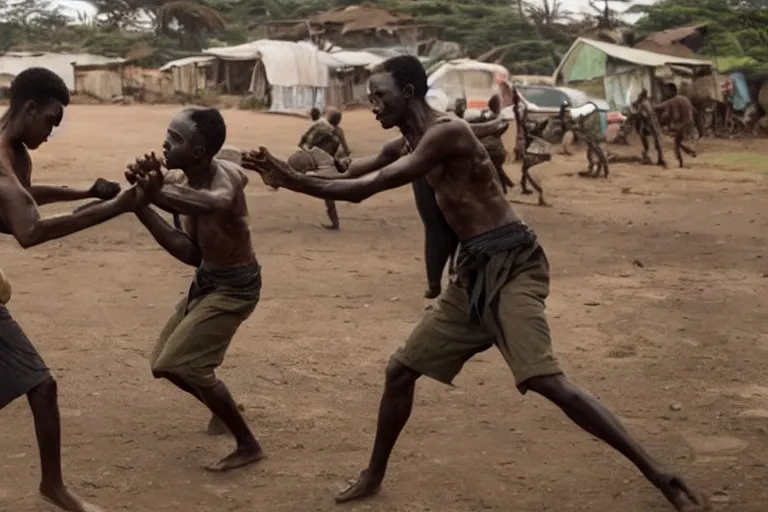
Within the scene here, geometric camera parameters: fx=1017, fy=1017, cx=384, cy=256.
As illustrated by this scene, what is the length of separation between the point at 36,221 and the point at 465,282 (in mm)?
1593

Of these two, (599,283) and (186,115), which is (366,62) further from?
(186,115)

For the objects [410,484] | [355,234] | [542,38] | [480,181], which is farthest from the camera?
[542,38]

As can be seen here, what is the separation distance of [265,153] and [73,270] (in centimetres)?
560

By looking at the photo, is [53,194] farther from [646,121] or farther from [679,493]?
[646,121]

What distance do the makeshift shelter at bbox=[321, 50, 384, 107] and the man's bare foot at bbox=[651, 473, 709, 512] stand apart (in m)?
31.6

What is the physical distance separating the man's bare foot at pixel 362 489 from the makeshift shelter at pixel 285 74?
29.5 m

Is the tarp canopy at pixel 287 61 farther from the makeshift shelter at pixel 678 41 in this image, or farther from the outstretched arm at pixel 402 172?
the outstretched arm at pixel 402 172

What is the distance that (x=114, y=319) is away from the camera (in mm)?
6949

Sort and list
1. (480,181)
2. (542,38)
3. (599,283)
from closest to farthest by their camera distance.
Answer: (480,181) → (599,283) → (542,38)

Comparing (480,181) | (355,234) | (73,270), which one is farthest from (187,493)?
(355,234)

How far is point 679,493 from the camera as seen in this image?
3.68 meters

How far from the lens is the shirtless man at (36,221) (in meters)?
3.48

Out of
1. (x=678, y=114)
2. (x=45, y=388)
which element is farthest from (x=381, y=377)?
(x=678, y=114)

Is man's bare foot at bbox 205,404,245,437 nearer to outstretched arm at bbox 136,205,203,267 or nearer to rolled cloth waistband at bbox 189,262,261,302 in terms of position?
rolled cloth waistband at bbox 189,262,261,302
